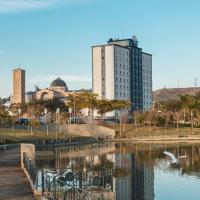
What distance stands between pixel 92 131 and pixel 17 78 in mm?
87495

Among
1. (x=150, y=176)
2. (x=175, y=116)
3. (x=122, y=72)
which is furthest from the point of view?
(x=122, y=72)

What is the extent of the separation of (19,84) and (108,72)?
48991 millimetres

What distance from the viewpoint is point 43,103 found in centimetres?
16988

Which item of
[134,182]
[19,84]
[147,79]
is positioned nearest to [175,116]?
[147,79]

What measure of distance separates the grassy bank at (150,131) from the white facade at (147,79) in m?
62.7

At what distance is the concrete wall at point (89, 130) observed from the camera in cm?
10931

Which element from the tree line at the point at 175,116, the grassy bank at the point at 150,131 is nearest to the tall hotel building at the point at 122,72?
the tree line at the point at 175,116

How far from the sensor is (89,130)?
111812 millimetres

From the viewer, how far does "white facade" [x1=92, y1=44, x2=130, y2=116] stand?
15962 cm

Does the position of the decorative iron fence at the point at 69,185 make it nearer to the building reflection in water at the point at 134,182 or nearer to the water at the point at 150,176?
the water at the point at 150,176

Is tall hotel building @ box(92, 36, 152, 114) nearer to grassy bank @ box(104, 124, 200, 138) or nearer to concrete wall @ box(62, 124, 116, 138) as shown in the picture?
grassy bank @ box(104, 124, 200, 138)

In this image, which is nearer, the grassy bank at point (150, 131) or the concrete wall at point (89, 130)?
the grassy bank at point (150, 131)

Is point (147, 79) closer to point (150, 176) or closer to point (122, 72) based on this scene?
point (122, 72)

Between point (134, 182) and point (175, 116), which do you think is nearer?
point (134, 182)
